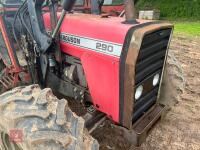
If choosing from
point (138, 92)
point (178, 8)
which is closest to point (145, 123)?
point (138, 92)

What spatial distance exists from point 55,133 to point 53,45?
1.10 metres

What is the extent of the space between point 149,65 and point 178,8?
1821 centimetres

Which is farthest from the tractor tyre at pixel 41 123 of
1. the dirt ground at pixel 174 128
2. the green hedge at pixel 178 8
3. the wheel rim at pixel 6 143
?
the green hedge at pixel 178 8

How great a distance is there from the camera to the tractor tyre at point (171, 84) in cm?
348

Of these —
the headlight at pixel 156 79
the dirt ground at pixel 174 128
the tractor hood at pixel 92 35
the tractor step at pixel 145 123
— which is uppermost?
the tractor hood at pixel 92 35

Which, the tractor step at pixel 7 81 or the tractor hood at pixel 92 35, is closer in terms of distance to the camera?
the tractor hood at pixel 92 35

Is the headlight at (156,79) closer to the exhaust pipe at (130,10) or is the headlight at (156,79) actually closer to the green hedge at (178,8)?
the exhaust pipe at (130,10)

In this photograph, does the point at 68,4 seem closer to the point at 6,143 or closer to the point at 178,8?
the point at 6,143

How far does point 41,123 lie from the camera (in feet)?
7.42

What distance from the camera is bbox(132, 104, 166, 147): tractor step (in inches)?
106

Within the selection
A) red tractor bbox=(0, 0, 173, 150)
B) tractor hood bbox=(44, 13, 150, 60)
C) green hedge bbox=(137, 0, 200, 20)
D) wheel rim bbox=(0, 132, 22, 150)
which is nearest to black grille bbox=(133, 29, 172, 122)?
red tractor bbox=(0, 0, 173, 150)

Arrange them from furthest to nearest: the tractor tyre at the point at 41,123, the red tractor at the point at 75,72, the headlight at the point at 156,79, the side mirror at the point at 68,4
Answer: the headlight at the point at 156,79 → the side mirror at the point at 68,4 → the red tractor at the point at 75,72 → the tractor tyre at the point at 41,123

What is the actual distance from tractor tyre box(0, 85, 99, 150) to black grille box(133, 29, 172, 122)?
67 cm

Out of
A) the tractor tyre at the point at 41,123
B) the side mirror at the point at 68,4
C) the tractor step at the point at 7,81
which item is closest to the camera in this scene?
the tractor tyre at the point at 41,123
